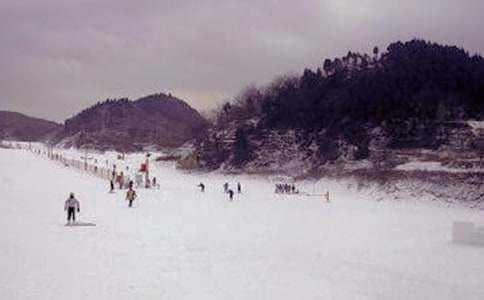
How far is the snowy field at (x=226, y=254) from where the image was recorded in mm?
17406

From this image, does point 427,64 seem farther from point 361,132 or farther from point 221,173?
point 221,173

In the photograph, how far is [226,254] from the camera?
2345 cm

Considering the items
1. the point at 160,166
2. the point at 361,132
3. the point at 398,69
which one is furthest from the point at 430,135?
the point at 160,166

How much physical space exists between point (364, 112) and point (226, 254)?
71.2 meters

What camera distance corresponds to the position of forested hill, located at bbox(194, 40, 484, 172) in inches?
3265

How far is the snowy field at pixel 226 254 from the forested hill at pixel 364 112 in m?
39.5

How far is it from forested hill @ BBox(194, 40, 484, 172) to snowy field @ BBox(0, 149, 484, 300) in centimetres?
3952

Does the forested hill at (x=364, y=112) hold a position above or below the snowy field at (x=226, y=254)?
above

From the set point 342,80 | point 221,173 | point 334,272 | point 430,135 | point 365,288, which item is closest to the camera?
point 365,288

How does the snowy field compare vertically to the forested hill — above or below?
below

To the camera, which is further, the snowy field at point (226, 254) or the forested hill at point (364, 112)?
the forested hill at point (364, 112)

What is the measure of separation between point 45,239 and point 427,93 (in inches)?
2862

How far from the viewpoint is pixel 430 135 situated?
79.6 m

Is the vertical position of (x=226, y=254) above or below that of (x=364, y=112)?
below
